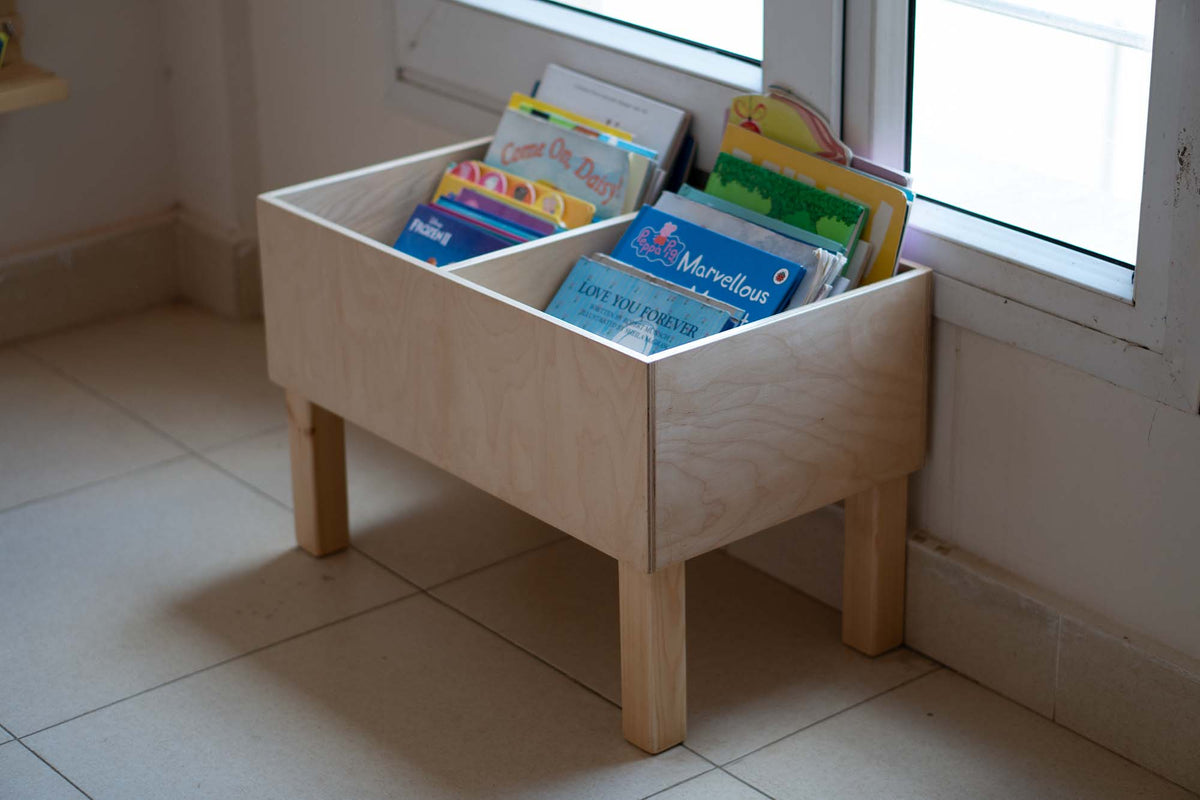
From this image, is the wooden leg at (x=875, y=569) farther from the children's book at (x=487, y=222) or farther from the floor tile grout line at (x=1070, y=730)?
the children's book at (x=487, y=222)

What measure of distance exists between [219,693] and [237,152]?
1363mm

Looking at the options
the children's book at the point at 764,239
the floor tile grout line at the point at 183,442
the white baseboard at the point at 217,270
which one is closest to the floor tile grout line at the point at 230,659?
the floor tile grout line at the point at 183,442

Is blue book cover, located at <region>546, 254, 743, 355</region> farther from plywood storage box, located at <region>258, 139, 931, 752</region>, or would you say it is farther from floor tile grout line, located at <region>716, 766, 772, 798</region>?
floor tile grout line, located at <region>716, 766, 772, 798</region>

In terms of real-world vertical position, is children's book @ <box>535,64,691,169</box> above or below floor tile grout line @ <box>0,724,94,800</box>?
above

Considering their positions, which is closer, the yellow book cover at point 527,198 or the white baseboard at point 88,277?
the yellow book cover at point 527,198

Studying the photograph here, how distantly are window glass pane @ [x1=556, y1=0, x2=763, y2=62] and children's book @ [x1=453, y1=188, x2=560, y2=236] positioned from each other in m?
0.34

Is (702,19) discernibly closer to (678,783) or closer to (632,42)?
(632,42)

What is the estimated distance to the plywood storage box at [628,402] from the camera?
1.77m

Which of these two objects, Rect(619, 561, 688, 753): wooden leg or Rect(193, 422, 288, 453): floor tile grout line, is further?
Rect(193, 422, 288, 453): floor tile grout line

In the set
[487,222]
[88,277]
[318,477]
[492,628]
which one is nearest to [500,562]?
[492,628]

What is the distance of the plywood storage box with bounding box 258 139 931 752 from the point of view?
1.77 metres

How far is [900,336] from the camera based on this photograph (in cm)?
194

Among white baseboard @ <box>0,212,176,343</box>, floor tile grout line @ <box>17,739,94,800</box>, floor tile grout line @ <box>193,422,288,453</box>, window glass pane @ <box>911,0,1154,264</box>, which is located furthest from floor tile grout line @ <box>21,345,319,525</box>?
window glass pane @ <box>911,0,1154,264</box>

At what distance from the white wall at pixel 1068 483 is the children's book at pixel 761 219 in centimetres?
18
